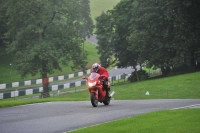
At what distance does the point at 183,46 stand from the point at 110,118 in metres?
38.8

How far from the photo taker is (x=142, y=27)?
61.2m

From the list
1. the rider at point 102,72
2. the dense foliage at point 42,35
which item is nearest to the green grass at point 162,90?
the dense foliage at point 42,35

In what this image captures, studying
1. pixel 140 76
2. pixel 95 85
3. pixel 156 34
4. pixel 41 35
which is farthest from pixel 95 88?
pixel 140 76

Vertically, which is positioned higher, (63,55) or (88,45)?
(88,45)

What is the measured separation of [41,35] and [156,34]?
1597 cm

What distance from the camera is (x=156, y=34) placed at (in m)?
57.8

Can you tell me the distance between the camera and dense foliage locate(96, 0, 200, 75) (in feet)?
169

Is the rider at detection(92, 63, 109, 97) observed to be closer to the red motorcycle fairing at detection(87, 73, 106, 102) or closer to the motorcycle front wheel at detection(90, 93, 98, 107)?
the red motorcycle fairing at detection(87, 73, 106, 102)

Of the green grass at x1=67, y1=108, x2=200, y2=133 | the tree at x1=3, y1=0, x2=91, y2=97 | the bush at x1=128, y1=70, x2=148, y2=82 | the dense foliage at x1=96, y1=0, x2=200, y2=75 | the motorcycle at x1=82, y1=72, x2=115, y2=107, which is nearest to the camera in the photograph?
the green grass at x1=67, y1=108, x2=200, y2=133

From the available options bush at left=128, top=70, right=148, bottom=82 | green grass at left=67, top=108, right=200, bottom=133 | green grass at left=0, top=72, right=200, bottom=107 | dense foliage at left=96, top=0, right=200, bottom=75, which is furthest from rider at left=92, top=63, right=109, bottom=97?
bush at left=128, top=70, right=148, bottom=82

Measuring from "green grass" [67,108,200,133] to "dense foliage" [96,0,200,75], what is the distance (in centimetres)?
3712

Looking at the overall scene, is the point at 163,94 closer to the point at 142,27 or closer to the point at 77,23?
the point at 77,23

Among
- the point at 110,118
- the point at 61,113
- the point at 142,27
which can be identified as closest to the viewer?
the point at 110,118

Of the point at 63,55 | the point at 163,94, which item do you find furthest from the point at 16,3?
the point at 163,94
